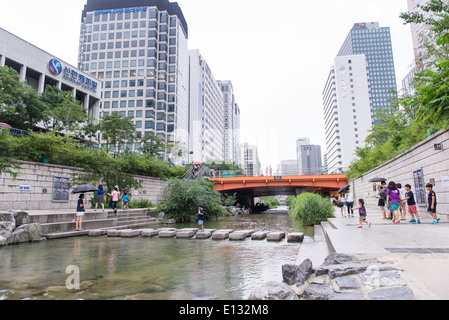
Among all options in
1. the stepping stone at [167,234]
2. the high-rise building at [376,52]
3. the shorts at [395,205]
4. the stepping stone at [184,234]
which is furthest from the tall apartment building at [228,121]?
the shorts at [395,205]

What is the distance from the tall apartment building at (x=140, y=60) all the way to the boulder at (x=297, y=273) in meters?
72.7

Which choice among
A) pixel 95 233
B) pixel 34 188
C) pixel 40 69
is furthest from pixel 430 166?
pixel 40 69

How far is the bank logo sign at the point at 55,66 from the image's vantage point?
42812 millimetres

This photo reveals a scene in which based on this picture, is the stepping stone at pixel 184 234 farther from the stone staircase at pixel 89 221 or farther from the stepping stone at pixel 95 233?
the stone staircase at pixel 89 221

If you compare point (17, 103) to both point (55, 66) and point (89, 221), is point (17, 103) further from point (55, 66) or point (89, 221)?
point (89, 221)

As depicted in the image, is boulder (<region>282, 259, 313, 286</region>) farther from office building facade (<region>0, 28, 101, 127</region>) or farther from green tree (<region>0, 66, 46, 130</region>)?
office building facade (<region>0, 28, 101, 127</region>)

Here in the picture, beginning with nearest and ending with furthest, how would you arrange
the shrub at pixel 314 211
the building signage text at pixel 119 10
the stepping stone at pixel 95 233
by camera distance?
the stepping stone at pixel 95 233
the shrub at pixel 314 211
the building signage text at pixel 119 10

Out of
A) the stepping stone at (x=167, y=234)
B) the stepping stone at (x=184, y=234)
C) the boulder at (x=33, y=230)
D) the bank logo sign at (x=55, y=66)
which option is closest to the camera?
the boulder at (x=33, y=230)

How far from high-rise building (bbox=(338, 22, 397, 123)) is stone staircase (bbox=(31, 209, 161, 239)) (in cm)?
16834

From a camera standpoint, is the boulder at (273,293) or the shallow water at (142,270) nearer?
the boulder at (273,293)

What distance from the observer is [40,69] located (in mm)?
41469

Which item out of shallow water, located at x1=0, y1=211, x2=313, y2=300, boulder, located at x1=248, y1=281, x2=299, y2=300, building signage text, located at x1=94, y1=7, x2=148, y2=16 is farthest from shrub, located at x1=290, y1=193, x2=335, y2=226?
building signage text, located at x1=94, y1=7, x2=148, y2=16

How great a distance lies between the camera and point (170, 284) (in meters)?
5.00
